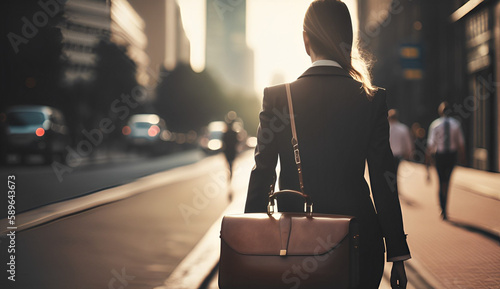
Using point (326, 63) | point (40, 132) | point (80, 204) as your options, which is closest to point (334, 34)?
point (326, 63)

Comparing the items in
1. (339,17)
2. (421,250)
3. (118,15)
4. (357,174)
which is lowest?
(421,250)

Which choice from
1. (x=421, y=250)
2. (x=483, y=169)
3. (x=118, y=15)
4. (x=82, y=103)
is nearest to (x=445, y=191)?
(x=421, y=250)

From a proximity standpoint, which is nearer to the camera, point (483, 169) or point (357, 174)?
point (357, 174)

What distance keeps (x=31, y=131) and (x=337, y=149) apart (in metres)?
19.1

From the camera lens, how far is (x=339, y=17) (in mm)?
2359

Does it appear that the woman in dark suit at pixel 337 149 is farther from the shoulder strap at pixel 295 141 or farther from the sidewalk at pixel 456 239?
the sidewalk at pixel 456 239

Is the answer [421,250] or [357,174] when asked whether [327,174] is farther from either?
[421,250]

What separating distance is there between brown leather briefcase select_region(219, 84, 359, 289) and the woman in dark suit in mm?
176

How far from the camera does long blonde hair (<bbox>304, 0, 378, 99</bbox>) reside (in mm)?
2361

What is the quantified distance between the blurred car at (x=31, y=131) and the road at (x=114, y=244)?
9.38 metres

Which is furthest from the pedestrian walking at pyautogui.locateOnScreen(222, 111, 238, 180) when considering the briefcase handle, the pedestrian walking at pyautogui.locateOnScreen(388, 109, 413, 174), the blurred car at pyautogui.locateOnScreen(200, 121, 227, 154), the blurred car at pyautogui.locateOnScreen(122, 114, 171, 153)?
the blurred car at pyautogui.locateOnScreen(200, 121, 227, 154)

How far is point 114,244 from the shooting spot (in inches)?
287

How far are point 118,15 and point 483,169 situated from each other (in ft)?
232

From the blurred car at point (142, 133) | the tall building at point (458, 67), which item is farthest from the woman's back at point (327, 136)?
the blurred car at point (142, 133)
